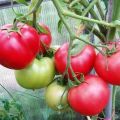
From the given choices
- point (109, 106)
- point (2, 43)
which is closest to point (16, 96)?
point (109, 106)

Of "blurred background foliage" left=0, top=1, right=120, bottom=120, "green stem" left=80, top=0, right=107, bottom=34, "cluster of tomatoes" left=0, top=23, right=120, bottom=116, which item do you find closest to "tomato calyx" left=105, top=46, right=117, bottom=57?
"cluster of tomatoes" left=0, top=23, right=120, bottom=116

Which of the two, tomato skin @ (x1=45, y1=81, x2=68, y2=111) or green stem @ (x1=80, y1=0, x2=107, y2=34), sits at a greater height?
green stem @ (x1=80, y1=0, x2=107, y2=34)

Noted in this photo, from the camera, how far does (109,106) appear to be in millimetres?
772

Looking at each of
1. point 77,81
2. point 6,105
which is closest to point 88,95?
point 77,81

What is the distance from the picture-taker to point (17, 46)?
17.9 inches

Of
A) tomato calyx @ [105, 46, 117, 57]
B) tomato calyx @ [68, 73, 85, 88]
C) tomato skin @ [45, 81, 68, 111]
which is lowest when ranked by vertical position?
tomato skin @ [45, 81, 68, 111]

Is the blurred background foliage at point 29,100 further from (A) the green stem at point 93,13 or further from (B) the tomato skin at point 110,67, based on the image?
(B) the tomato skin at point 110,67

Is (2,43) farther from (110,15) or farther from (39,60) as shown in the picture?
(110,15)

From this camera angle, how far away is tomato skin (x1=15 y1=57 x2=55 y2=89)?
1.75ft

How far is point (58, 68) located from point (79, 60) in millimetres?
36

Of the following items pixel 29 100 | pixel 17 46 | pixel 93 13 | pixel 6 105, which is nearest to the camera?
pixel 17 46

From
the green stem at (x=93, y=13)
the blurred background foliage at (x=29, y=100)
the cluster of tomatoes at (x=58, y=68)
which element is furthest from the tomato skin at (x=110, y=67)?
the blurred background foliage at (x=29, y=100)

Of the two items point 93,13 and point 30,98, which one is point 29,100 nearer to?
point 30,98

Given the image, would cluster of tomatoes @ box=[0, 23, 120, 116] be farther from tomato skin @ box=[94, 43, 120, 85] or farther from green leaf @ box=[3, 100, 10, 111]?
green leaf @ box=[3, 100, 10, 111]
